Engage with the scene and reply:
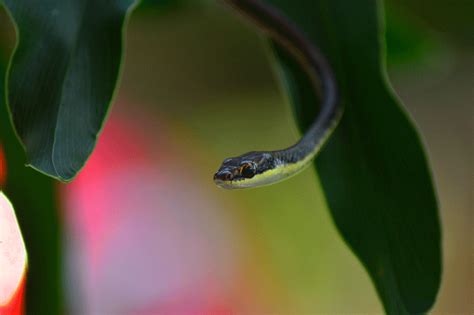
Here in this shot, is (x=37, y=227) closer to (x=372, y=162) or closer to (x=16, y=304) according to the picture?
(x=16, y=304)

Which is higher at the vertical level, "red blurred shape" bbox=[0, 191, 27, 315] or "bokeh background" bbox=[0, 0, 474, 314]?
"red blurred shape" bbox=[0, 191, 27, 315]

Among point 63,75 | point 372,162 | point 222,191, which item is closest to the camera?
point 63,75

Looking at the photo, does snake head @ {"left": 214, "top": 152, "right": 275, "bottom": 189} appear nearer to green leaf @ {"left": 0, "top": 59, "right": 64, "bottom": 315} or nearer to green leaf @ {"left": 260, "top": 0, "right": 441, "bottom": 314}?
green leaf @ {"left": 260, "top": 0, "right": 441, "bottom": 314}

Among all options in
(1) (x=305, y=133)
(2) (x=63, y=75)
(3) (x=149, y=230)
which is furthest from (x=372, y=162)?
(3) (x=149, y=230)

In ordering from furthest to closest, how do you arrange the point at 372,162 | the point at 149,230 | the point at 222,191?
the point at 222,191, the point at 149,230, the point at 372,162

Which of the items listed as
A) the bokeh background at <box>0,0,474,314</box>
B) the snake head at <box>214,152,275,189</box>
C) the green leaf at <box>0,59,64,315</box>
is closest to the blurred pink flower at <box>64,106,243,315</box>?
the bokeh background at <box>0,0,474,314</box>

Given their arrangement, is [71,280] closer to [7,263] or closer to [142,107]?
[7,263]
